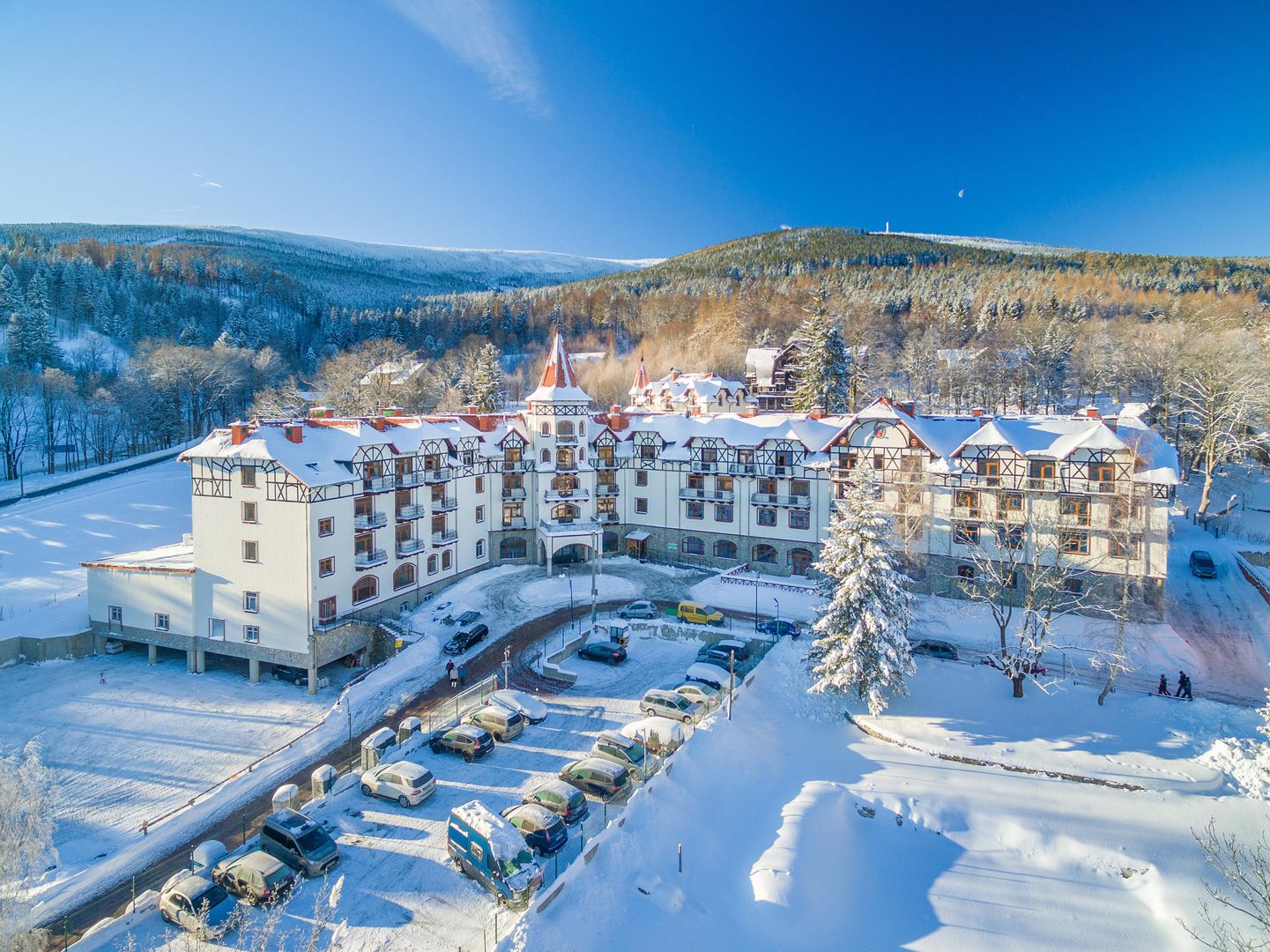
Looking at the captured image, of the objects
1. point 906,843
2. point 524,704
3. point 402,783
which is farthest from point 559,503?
point 906,843

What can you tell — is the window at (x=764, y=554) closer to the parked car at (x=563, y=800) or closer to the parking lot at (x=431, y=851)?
the parking lot at (x=431, y=851)

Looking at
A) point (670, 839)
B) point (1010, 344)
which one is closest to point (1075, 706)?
point (670, 839)

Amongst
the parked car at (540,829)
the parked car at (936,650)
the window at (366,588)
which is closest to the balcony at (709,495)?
the parked car at (936,650)

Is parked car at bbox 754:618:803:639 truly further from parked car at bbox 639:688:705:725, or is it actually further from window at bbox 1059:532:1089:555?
window at bbox 1059:532:1089:555

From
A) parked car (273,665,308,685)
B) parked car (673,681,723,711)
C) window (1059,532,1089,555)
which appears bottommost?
parked car (273,665,308,685)

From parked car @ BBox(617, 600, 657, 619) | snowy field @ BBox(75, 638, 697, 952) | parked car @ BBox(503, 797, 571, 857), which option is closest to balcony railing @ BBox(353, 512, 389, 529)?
parked car @ BBox(617, 600, 657, 619)

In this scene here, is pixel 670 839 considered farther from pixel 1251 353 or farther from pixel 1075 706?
pixel 1251 353

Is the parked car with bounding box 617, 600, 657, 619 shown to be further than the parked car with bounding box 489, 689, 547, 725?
Yes
